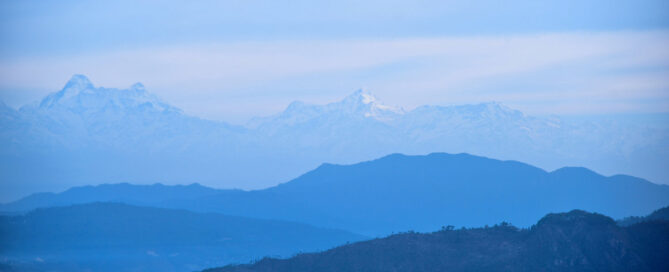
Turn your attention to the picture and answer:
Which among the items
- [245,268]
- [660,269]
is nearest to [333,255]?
[245,268]

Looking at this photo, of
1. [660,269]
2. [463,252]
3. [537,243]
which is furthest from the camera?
[463,252]

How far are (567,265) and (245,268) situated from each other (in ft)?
127

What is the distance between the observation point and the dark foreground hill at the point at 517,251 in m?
94.6

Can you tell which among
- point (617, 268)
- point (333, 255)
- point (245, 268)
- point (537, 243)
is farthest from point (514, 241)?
point (245, 268)

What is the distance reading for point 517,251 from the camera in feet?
327

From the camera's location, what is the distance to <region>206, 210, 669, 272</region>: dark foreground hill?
9462 cm

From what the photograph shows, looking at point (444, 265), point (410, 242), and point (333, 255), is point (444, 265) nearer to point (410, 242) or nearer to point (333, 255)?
point (410, 242)

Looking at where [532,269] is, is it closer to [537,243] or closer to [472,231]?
[537,243]

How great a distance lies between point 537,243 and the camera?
323 ft

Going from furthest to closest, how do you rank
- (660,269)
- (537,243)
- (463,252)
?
(463,252) → (537,243) → (660,269)

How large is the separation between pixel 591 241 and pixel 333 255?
32221 mm

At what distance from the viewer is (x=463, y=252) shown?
10531 centimetres

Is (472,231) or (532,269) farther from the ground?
(472,231)

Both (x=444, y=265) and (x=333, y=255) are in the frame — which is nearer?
(x=444, y=265)
